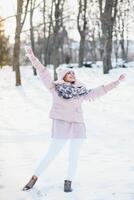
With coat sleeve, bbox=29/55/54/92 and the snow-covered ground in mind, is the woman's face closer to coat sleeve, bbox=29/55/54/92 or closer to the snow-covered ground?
coat sleeve, bbox=29/55/54/92

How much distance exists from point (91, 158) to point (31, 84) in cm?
1805

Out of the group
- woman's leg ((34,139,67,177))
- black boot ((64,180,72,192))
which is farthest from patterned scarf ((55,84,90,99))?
black boot ((64,180,72,192))

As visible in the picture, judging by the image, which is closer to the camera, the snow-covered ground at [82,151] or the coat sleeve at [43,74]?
the coat sleeve at [43,74]

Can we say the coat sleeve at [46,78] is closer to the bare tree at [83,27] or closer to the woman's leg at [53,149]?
the woman's leg at [53,149]

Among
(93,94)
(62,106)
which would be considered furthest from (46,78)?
(93,94)

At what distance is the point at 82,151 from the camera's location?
1036 cm

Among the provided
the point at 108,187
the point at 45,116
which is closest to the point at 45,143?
the point at 108,187

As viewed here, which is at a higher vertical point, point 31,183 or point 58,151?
point 58,151

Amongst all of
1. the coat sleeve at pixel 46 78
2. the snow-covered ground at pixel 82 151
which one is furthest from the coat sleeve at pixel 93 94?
the snow-covered ground at pixel 82 151

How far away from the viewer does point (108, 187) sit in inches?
288

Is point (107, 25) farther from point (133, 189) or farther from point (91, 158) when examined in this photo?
point (133, 189)

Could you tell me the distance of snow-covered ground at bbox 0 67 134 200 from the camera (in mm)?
7125

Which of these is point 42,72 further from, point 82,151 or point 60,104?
point 82,151

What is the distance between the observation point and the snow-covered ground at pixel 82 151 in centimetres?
712
